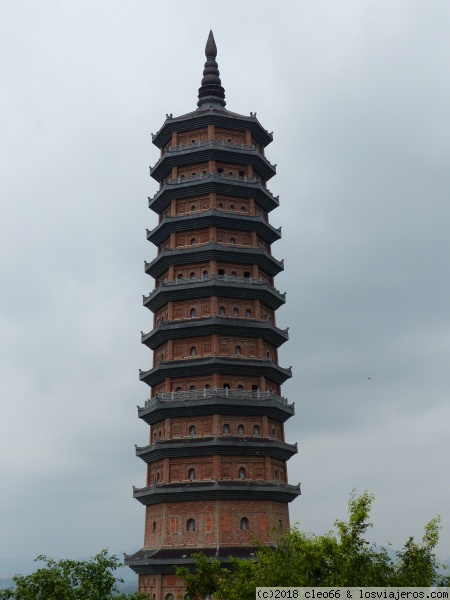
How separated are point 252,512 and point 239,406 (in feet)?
22.0

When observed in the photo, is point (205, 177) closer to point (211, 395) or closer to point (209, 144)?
point (209, 144)

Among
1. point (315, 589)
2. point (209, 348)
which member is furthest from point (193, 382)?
point (315, 589)

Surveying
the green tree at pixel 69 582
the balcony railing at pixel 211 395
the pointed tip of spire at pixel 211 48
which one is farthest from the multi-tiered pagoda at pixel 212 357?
the green tree at pixel 69 582

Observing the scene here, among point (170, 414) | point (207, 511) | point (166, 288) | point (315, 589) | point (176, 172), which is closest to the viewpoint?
point (315, 589)

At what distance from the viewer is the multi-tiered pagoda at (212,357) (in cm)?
4241

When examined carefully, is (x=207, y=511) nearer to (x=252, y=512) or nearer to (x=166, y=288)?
(x=252, y=512)

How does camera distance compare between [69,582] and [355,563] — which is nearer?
[355,563]

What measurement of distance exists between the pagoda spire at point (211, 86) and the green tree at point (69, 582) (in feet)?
132

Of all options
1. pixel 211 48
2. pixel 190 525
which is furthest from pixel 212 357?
→ pixel 211 48

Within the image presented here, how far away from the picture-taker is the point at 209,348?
46812 millimetres

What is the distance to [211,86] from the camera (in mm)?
58031

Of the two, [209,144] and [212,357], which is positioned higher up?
[209,144]

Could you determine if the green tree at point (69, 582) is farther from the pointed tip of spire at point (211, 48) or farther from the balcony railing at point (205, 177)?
the pointed tip of spire at point (211, 48)

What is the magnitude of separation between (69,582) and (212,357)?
20.9 m
